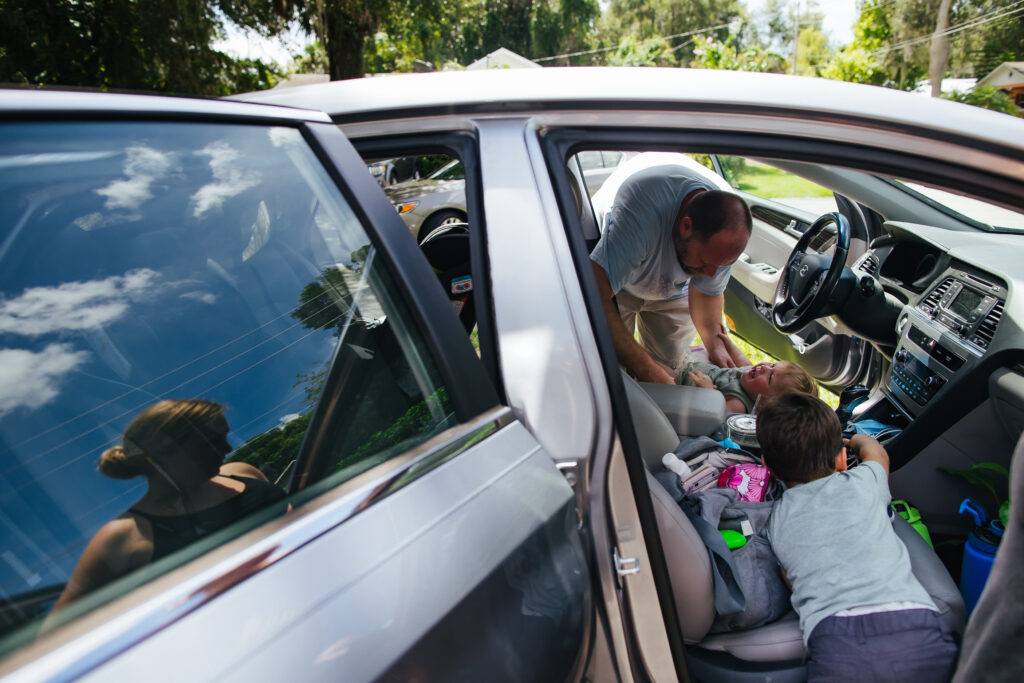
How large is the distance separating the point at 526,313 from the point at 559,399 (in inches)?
6.6

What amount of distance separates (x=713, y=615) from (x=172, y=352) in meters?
1.35

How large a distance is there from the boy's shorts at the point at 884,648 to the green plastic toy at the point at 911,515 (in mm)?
586

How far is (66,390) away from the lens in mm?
667

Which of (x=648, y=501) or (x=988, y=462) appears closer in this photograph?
(x=648, y=501)

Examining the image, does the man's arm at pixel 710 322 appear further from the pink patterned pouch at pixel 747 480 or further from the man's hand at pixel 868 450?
the pink patterned pouch at pixel 747 480

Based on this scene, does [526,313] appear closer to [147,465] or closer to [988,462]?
[147,465]

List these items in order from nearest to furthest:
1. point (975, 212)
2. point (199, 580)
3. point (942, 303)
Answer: point (199, 580)
point (942, 303)
point (975, 212)

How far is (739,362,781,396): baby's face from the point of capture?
2852 millimetres

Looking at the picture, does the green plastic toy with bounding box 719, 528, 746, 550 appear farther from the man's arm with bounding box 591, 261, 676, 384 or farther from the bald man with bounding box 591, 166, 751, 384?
the man's arm with bounding box 591, 261, 676, 384

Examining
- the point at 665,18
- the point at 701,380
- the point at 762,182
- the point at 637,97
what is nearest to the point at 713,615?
the point at 637,97

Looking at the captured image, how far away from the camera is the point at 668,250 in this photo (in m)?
2.99

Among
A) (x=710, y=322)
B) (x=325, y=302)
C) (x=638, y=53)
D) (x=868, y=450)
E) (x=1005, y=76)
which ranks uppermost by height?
(x=638, y=53)

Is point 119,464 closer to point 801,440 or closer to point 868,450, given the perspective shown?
point 801,440

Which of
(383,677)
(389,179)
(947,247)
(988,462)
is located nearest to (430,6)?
(389,179)
